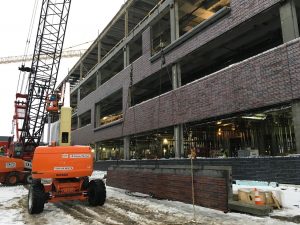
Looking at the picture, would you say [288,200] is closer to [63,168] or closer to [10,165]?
[63,168]

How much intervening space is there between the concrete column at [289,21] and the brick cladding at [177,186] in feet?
23.9

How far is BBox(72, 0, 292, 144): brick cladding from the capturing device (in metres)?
12.5

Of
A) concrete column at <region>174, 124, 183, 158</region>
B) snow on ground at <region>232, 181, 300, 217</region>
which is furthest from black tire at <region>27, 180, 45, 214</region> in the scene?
concrete column at <region>174, 124, 183, 158</region>

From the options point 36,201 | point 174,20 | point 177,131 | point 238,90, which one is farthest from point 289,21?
point 36,201

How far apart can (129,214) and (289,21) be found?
1038 centimetres

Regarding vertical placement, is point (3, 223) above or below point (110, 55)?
below

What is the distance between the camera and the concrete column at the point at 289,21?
482 inches

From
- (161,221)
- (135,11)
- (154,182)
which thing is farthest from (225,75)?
(135,11)

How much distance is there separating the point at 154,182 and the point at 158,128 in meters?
8.71

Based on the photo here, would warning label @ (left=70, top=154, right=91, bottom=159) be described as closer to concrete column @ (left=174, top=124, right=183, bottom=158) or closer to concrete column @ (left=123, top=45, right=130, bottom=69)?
concrete column @ (left=174, top=124, right=183, bottom=158)

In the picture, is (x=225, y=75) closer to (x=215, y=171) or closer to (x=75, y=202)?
(x=215, y=171)

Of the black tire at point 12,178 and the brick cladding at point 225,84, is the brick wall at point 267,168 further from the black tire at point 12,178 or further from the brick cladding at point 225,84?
the black tire at point 12,178

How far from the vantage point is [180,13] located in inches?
879

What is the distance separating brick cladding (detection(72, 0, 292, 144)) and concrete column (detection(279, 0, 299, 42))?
1.69 ft
